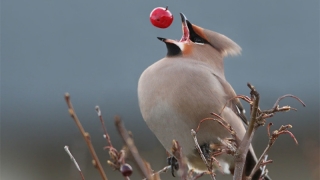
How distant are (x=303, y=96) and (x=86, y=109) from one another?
3559 millimetres

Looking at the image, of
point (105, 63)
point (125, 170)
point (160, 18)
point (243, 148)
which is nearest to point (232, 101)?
point (160, 18)

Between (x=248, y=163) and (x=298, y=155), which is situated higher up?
(x=248, y=163)

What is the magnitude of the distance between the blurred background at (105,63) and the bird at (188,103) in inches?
174

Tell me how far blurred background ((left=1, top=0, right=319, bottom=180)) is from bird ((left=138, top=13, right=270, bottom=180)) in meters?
4.41

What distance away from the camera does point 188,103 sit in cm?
378

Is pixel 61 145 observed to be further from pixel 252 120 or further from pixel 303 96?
pixel 252 120

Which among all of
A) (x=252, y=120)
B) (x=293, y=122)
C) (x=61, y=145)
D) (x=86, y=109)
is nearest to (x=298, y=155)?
(x=293, y=122)

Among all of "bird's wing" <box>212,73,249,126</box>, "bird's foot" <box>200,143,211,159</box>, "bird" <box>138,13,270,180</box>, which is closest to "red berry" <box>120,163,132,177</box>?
"bird" <box>138,13,270,180</box>

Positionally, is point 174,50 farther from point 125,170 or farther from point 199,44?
point 125,170

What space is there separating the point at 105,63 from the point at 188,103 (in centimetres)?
936

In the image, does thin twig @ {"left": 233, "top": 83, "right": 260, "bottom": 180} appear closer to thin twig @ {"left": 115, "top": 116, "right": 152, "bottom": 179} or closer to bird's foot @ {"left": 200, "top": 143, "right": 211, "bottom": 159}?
thin twig @ {"left": 115, "top": 116, "right": 152, "bottom": 179}

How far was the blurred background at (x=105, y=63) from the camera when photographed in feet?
32.7

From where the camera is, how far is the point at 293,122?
32.7 ft

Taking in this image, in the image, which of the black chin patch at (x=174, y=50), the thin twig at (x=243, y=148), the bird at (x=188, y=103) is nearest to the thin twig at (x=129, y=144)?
the thin twig at (x=243, y=148)
